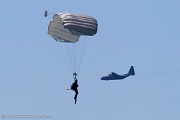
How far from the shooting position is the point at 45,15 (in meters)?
57.1

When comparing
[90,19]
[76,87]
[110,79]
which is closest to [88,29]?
[90,19]

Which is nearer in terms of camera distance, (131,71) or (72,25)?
(72,25)

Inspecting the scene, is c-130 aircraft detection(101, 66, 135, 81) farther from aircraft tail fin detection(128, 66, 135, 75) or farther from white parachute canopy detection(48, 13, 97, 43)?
white parachute canopy detection(48, 13, 97, 43)

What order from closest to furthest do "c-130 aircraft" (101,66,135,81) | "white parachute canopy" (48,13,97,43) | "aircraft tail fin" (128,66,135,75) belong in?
"white parachute canopy" (48,13,97,43)
"c-130 aircraft" (101,66,135,81)
"aircraft tail fin" (128,66,135,75)

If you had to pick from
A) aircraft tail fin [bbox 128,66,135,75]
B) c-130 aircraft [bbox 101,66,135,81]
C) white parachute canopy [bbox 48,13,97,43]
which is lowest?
c-130 aircraft [bbox 101,66,135,81]

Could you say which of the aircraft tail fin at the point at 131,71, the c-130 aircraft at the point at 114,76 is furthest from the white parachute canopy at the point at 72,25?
the aircraft tail fin at the point at 131,71

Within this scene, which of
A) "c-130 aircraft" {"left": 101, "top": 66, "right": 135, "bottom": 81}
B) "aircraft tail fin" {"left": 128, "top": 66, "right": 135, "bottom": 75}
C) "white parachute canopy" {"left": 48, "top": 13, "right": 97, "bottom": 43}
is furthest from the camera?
"aircraft tail fin" {"left": 128, "top": 66, "right": 135, "bottom": 75}

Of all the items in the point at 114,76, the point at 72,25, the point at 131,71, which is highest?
the point at 72,25

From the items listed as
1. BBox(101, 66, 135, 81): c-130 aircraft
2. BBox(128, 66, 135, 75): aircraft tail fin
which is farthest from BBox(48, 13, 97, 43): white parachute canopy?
BBox(128, 66, 135, 75): aircraft tail fin

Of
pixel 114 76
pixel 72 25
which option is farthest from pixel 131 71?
pixel 72 25

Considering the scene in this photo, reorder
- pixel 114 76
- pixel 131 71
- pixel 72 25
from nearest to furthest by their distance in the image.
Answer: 1. pixel 72 25
2. pixel 114 76
3. pixel 131 71

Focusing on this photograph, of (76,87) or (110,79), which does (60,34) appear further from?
(110,79)

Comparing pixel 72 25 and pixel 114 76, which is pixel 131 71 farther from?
pixel 72 25

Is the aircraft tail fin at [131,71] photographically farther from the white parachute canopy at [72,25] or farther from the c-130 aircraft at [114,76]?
the white parachute canopy at [72,25]
